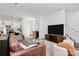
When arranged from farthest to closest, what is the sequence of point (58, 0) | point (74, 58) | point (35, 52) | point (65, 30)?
point (65, 30) < point (35, 52) < point (58, 0) < point (74, 58)

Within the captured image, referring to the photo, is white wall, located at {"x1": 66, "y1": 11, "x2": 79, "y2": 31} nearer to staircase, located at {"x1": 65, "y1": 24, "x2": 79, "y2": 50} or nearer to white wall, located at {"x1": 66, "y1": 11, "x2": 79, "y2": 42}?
white wall, located at {"x1": 66, "y1": 11, "x2": 79, "y2": 42}

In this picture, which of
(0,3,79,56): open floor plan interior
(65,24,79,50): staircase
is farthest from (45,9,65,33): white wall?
(65,24,79,50): staircase

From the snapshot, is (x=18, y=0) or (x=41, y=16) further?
(x=41, y=16)

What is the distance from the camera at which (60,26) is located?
745 cm

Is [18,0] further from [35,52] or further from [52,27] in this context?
[52,27]

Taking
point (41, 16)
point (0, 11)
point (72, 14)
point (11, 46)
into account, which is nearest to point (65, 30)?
point (72, 14)

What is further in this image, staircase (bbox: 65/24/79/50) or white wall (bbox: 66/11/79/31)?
white wall (bbox: 66/11/79/31)

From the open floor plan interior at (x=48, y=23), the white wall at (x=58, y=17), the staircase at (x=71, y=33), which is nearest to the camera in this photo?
the open floor plan interior at (x=48, y=23)

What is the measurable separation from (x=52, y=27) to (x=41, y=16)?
1765mm

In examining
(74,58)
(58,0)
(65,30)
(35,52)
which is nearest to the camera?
(74,58)

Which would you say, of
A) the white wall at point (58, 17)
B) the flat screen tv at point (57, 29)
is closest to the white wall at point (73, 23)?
the flat screen tv at point (57, 29)

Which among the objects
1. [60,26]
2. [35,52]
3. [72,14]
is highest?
[72,14]

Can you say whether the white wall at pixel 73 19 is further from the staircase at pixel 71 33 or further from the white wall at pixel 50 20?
the white wall at pixel 50 20

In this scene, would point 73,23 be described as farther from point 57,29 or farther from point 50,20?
point 50,20
